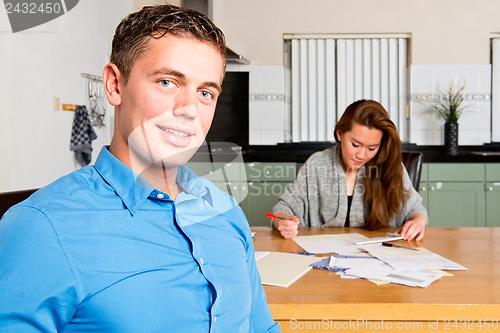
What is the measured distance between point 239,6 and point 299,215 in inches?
108

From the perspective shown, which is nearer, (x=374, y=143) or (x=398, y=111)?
(x=374, y=143)

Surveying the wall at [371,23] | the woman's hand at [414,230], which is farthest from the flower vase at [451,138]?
the woman's hand at [414,230]

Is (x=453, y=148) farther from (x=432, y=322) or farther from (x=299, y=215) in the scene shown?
(x=432, y=322)

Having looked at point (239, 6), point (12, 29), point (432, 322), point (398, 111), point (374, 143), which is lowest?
point (432, 322)

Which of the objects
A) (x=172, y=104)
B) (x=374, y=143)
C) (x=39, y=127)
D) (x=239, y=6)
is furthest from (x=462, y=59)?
(x=172, y=104)

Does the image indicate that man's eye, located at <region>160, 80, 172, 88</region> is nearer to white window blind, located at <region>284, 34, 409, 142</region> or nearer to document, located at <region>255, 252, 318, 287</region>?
document, located at <region>255, 252, 318, 287</region>

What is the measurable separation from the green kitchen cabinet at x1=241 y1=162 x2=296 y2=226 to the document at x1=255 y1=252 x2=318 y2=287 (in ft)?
8.01

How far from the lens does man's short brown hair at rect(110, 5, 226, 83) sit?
0.75 m

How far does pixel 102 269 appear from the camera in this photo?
2.10 ft

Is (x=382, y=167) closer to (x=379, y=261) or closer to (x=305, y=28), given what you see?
(x=379, y=261)

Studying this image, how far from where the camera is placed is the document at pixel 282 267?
122 cm

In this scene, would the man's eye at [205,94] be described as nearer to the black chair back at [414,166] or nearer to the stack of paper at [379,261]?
the stack of paper at [379,261]

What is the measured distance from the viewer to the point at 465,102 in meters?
4.31

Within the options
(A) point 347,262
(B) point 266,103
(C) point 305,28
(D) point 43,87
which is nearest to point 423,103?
(C) point 305,28
